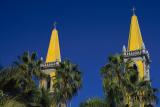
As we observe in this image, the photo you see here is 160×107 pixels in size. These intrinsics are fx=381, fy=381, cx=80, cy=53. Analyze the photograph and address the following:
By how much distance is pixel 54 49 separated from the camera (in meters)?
68.5

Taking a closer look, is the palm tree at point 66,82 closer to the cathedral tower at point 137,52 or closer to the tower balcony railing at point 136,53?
the cathedral tower at point 137,52

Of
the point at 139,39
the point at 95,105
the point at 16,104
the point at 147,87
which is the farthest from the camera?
the point at 139,39

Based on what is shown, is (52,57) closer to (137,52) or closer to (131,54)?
(131,54)

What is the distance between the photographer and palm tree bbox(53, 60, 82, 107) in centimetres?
3441

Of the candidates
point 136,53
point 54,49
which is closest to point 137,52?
point 136,53

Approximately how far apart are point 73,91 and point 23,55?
5.85 m

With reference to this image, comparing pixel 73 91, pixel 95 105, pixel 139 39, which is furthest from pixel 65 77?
pixel 139 39

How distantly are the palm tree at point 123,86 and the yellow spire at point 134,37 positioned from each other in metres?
28.9

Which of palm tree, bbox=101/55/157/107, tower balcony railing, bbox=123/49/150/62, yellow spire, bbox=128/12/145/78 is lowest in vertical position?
palm tree, bbox=101/55/157/107

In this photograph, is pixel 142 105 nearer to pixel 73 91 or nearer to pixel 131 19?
pixel 73 91

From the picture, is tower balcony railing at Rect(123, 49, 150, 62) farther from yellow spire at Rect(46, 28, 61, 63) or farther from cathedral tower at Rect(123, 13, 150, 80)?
yellow spire at Rect(46, 28, 61, 63)

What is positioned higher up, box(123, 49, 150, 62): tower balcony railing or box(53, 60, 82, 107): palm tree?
box(123, 49, 150, 62): tower balcony railing

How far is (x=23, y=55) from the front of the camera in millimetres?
35688

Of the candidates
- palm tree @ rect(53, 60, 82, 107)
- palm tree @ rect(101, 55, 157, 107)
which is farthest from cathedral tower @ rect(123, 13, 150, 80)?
palm tree @ rect(101, 55, 157, 107)
